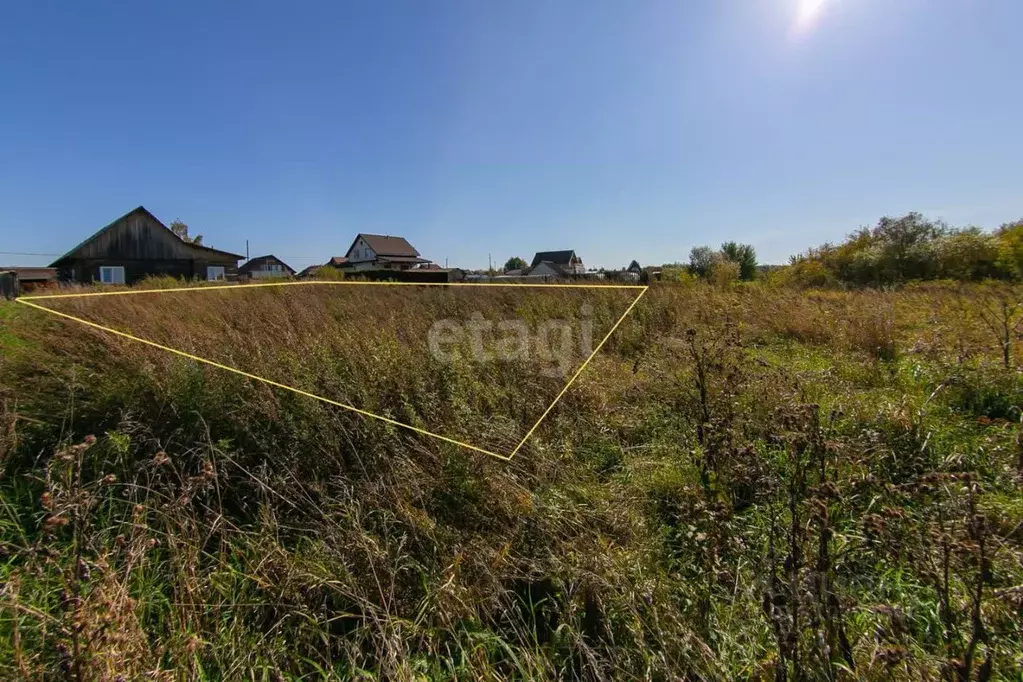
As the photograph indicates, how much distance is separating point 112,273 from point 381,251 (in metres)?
31.3

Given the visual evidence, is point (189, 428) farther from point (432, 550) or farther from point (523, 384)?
point (523, 384)

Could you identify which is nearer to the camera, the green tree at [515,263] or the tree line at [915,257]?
the tree line at [915,257]

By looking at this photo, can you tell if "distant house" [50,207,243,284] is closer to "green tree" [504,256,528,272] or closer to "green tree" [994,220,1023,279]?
"green tree" [994,220,1023,279]

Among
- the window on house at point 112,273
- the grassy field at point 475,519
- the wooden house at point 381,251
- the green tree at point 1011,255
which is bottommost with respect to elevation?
the grassy field at point 475,519

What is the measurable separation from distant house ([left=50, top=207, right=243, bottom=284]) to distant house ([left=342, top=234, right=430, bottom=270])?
26.1m

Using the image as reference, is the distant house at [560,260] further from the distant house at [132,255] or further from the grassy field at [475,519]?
the grassy field at [475,519]

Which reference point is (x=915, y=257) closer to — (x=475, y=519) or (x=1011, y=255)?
(x=1011, y=255)

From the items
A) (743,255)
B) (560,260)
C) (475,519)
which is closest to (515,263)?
(560,260)

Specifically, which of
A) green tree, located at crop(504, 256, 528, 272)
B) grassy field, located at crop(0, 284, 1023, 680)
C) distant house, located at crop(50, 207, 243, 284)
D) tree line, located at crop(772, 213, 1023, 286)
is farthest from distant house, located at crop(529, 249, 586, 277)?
grassy field, located at crop(0, 284, 1023, 680)

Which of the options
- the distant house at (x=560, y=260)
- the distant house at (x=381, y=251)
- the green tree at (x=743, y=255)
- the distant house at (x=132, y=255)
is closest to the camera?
the distant house at (x=132, y=255)

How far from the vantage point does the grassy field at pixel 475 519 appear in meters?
1.54

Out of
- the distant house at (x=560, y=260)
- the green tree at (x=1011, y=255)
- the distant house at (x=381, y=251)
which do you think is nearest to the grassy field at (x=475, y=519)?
the green tree at (x=1011, y=255)

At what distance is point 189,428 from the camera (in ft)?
9.48

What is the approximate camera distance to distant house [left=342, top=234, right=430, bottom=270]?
48.7 m
